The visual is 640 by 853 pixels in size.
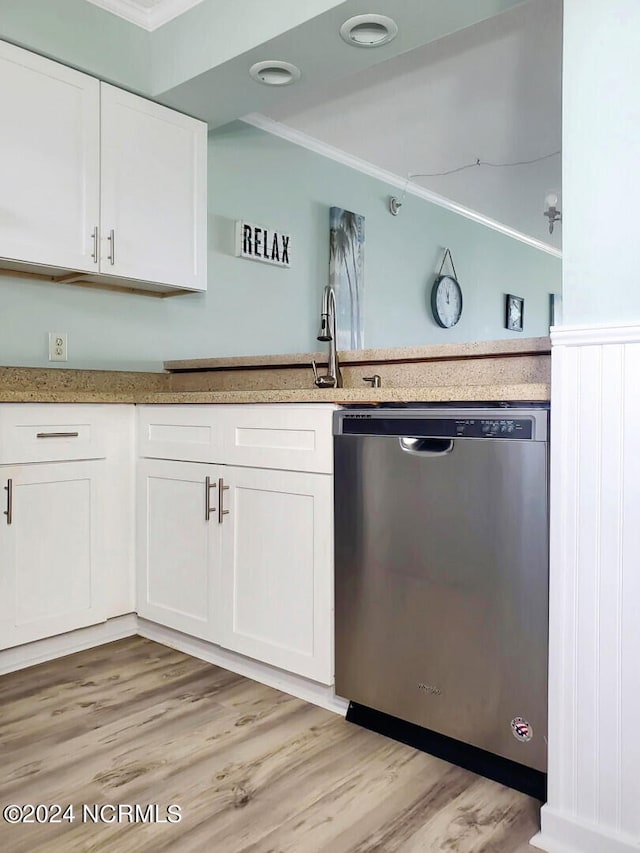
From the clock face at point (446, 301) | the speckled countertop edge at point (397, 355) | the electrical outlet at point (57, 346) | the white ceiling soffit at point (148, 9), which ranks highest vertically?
the white ceiling soffit at point (148, 9)

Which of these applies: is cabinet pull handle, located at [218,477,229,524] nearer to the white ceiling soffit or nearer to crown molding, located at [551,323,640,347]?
crown molding, located at [551,323,640,347]

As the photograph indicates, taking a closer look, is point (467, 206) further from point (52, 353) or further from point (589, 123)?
point (589, 123)

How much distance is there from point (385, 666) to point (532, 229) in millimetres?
4742

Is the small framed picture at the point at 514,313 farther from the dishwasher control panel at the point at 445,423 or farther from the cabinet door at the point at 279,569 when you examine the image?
the dishwasher control panel at the point at 445,423

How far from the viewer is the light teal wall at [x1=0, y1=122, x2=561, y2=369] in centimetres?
290

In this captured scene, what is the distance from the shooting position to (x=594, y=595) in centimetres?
142

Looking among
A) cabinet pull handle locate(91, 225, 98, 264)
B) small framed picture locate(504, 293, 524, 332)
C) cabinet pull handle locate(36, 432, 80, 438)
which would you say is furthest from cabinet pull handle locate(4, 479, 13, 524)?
small framed picture locate(504, 293, 524, 332)

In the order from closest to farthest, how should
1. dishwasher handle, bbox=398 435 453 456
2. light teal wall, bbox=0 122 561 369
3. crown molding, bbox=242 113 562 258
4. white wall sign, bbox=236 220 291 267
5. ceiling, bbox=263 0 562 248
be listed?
dishwasher handle, bbox=398 435 453 456 < ceiling, bbox=263 0 562 248 < light teal wall, bbox=0 122 561 369 < white wall sign, bbox=236 220 291 267 < crown molding, bbox=242 113 562 258

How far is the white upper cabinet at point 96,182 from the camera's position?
94.7 inches

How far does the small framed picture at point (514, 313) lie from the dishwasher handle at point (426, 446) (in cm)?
437

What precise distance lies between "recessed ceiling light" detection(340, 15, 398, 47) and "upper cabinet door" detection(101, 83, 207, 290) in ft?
2.85

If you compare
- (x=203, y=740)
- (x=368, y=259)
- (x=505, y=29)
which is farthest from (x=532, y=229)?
(x=203, y=740)

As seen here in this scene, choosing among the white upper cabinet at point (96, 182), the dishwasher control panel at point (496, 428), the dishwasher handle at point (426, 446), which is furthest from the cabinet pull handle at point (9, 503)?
the dishwasher control panel at point (496, 428)

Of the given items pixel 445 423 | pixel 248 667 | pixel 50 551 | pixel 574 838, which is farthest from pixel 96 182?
pixel 574 838
